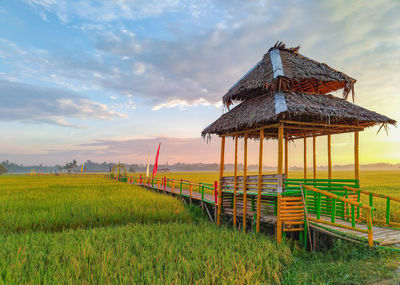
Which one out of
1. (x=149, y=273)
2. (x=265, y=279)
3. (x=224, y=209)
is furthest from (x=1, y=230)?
(x=265, y=279)

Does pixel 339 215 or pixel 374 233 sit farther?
pixel 339 215

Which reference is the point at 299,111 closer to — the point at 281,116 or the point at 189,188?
the point at 281,116

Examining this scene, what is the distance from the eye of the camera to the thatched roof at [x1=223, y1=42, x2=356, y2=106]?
8203 millimetres

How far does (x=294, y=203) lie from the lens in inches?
284

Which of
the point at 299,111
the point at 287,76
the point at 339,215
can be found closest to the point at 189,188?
the point at 339,215

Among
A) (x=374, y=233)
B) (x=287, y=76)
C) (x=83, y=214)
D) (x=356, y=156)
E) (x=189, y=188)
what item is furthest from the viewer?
(x=189, y=188)

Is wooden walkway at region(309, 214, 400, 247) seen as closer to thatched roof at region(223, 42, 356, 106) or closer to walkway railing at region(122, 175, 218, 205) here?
thatched roof at region(223, 42, 356, 106)

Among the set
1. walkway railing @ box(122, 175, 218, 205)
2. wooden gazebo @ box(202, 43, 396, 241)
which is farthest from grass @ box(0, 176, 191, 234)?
wooden gazebo @ box(202, 43, 396, 241)

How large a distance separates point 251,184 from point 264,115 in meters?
2.45

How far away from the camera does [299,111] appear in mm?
7141

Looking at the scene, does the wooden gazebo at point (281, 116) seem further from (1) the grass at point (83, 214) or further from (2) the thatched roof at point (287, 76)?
(1) the grass at point (83, 214)

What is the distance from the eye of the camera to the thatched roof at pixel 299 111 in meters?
7.31

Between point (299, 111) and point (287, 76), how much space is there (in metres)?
1.38

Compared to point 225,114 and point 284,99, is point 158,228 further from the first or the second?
point 284,99
